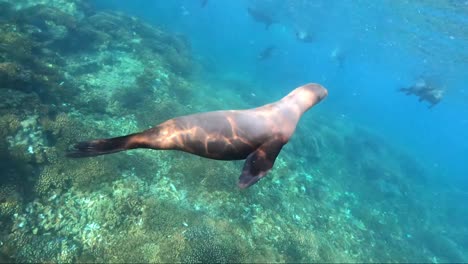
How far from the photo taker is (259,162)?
4.41m

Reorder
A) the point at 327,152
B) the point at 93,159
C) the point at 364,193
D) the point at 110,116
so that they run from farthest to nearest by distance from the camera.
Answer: the point at 327,152
the point at 364,193
the point at 110,116
the point at 93,159

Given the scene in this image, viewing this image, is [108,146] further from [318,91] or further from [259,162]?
[318,91]

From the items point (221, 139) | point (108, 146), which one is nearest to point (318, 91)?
point (221, 139)

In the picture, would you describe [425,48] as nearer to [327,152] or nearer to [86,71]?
[327,152]

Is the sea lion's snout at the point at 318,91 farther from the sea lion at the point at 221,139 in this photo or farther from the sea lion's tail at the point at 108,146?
the sea lion's tail at the point at 108,146

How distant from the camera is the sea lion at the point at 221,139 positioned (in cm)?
418

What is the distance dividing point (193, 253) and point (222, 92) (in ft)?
45.2

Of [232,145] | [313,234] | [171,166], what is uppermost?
[232,145]

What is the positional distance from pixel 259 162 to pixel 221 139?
61cm

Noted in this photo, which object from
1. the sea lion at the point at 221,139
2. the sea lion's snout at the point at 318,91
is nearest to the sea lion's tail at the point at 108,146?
the sea lion at the point at 221,139

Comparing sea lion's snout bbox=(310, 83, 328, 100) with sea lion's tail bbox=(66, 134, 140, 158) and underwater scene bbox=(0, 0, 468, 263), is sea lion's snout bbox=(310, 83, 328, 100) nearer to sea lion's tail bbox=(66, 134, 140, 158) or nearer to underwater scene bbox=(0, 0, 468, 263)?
underwater scene bbox=(0, 0, 468, 263)

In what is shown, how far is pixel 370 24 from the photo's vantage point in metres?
34.4

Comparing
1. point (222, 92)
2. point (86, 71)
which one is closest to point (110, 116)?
point (86, 71)

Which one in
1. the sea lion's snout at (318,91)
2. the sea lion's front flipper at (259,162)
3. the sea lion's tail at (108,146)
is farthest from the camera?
the sea lion's snout at (318,91)
